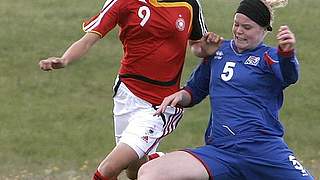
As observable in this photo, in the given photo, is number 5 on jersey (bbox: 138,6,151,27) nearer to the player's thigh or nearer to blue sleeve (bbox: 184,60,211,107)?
blue sleeve (bbox: 184,60,211,107)

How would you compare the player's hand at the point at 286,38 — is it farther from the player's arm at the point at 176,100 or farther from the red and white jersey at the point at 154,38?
the red and white jersey at the point at 154,38

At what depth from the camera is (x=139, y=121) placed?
7375 millimetres

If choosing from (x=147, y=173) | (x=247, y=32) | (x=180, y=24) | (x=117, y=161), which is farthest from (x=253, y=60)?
(x=117, y=161)

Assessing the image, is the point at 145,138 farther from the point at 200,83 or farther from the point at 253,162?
the point at 253,162

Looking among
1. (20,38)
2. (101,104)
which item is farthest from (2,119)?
(20,38)

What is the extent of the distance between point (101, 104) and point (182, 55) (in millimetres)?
8681

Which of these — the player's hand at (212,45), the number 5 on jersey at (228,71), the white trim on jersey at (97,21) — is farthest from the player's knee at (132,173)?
the number 5 on jersey at (228,71)

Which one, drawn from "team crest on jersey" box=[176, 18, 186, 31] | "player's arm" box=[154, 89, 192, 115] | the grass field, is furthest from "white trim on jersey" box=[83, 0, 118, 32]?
the grass field

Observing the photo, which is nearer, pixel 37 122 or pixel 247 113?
pixel 247 113

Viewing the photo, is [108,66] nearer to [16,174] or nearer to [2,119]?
[2,119]

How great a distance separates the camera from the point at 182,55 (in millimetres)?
7461

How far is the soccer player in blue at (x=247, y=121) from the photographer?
6.16m

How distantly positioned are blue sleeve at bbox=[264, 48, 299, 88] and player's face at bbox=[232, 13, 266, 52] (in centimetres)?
16

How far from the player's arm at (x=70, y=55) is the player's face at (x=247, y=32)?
1.22 metres
